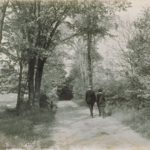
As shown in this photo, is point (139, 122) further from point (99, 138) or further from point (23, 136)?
point (23, 136)

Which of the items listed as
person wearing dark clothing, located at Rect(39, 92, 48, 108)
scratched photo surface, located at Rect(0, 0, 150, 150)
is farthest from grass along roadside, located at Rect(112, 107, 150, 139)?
person wearing dark clothing, located at Rect(39, 92, 48, 108)

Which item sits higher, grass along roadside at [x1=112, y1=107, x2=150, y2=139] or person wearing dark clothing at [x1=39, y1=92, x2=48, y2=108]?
person wearing dark clothing at [x1=39, y1=92, x2=48, y2=108]

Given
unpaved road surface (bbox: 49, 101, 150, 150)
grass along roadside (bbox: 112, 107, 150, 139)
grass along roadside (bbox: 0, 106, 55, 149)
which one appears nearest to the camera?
unpaved road surface (bbox: 49, 101, 150, 150)

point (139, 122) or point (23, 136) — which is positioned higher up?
point (139, 122)

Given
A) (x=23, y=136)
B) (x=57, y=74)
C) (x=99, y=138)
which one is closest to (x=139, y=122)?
(x=99, y=138)

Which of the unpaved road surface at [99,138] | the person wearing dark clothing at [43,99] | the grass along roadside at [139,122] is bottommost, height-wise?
the unpaved road surface at [99,138]

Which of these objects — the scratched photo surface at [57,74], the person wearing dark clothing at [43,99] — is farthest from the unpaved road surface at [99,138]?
the person wearing dark clothing at [43,99]

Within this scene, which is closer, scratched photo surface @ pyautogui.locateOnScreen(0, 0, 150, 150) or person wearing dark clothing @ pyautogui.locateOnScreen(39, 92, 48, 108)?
scratched photo surface @ pyautogui.locateOnScreen(0, 0, 150, 150)

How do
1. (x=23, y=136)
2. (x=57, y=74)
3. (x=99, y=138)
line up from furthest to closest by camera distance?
(x=57, y=74) → (x=23, y=136) → (x=99, y=138)

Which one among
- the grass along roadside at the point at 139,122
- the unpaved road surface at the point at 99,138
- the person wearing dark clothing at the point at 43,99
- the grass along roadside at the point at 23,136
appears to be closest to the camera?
the unpaved road surface at the point at 99,138

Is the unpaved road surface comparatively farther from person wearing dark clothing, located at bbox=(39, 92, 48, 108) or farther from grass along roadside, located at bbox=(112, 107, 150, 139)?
person wearing dark clothing, located at bbox=(39, 92, 48, 108)

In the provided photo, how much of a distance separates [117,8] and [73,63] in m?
47.7

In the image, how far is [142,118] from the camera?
69.8ft

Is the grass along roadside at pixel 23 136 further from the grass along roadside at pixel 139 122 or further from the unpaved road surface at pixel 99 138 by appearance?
the grass along roadside at pixel 139 122
